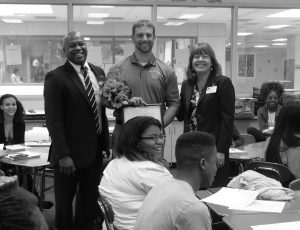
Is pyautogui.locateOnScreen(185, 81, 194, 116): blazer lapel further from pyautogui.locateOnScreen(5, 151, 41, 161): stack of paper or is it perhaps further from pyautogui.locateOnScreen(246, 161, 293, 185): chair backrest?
pyautogui.locateOnScreen(5, 151, 41, 161): stack of paper

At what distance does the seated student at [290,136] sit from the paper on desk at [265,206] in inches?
18.1

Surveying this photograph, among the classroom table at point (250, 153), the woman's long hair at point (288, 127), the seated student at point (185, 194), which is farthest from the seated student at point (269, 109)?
the seated student at point (185, 194)

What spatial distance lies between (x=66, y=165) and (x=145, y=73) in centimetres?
94

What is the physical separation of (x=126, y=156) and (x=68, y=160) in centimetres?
87

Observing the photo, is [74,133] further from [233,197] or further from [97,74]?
[233,197]

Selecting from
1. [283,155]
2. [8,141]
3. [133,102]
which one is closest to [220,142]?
[283,155]

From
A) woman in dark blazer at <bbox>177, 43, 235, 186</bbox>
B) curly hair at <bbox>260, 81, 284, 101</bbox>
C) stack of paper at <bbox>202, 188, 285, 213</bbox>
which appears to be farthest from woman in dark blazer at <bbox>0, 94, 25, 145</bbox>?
curly hair at <bbox>260, 81, 284, 101</bbox>

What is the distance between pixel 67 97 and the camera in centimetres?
301

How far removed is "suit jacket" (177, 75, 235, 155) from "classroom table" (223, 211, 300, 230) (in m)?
0.98

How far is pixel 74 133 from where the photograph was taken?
3.04 metres

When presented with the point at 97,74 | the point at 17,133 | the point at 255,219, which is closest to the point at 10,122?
the point at 17,133

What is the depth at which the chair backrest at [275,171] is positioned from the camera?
295 cm

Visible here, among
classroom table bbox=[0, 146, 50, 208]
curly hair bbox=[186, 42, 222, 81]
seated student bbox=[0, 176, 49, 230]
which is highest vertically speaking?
curly hair bbox=[186, 42, 222, 81]

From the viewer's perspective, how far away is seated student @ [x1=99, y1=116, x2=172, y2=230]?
2.09 meters
